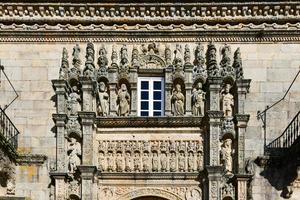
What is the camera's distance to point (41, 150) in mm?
17750

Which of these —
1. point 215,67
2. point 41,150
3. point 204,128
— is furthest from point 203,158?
point 41,150

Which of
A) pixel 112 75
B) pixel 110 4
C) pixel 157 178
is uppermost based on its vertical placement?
pixel 110 4

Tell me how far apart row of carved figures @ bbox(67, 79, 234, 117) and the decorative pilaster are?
3.96ft

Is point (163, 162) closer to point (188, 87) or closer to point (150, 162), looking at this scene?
point (150, 162)

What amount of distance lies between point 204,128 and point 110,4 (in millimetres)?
3128

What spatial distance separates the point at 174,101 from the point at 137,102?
0.73 m

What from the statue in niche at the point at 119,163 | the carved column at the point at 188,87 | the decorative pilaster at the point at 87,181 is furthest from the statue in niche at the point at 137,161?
the carved column at the point at 188,87

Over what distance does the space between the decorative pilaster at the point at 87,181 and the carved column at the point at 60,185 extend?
38 cm

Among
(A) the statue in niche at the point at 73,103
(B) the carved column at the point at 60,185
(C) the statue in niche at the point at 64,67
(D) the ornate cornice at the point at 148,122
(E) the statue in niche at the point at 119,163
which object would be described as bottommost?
(B) the carved column at the point at 60,185

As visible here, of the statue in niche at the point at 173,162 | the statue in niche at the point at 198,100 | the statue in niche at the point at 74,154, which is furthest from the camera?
the statue in niche at the point at 198,100

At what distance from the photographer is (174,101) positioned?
17906mm

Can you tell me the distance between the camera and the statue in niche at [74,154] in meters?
17.5

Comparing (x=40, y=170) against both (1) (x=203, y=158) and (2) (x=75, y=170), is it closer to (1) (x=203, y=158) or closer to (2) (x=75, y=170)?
(2) (x=75, y=170)

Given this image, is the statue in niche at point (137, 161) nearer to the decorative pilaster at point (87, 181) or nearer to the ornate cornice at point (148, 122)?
the ornate cornice at point (148, 122)
